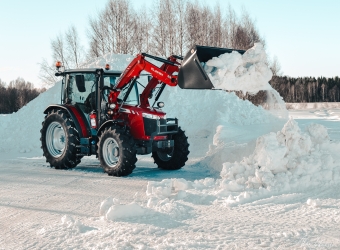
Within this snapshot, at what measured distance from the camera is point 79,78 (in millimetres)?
9812

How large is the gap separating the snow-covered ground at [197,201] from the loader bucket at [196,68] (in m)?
0.32

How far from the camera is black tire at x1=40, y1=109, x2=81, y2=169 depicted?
969 centimetres

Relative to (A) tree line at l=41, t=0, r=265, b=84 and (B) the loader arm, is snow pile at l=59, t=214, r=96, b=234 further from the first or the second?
(A) tree line at l=41, t=0, r=265, b=84

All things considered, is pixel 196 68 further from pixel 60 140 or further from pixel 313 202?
pixel 60 140

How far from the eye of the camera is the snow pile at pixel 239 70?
7.71 meters

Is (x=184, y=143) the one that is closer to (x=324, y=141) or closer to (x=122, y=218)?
(x=324, y=141)

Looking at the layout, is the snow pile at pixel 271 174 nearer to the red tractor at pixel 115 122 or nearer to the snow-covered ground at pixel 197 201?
the snow-covered ground at pixel 197 201

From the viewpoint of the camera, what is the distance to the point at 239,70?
7.83 metres

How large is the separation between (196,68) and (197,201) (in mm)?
2410

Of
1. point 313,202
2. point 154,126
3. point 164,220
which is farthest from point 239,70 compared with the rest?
point 164,220

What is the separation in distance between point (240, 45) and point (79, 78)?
90.8 ft

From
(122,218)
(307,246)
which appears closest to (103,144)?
(122,218)

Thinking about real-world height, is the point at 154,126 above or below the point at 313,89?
below

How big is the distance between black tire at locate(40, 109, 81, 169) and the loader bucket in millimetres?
2900
